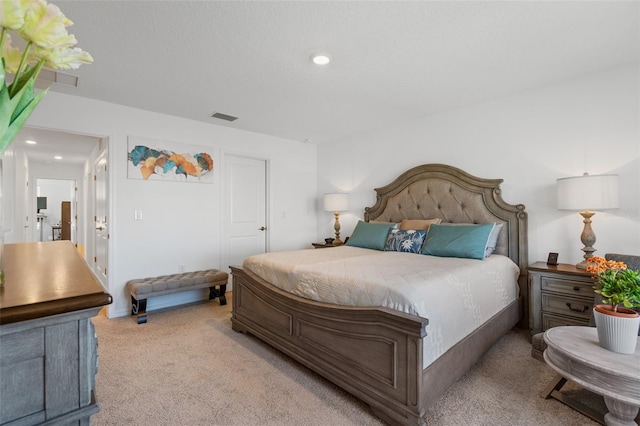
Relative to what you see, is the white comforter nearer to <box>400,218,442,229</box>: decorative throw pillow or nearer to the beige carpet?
the beige carpet

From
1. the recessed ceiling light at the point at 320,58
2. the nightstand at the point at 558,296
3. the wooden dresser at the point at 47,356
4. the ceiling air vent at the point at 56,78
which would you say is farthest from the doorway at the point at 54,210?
the nightstand at the point at 558,296

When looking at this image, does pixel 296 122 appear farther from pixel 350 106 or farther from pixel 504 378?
pixel 504 378

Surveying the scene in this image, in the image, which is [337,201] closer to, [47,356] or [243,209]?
[243,209]

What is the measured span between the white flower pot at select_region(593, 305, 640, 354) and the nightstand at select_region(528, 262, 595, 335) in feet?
3.33

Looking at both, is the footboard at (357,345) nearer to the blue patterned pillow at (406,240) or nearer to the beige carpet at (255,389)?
the beige carpet at (255,389)

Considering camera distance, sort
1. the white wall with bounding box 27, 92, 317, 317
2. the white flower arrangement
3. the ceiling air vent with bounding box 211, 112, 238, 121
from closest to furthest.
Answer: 1. the white flower arrangement
2. the white wall with bounding box 27, 92, 317, 317
3. the ceiling air vent with bounding box 211, 112, 238, 121

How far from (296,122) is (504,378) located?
3.51 metres

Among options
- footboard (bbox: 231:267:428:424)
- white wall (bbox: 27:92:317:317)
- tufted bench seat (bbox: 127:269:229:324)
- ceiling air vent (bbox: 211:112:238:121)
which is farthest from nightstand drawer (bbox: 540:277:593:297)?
ceiling air vent (bbox: 211:112:238:121)

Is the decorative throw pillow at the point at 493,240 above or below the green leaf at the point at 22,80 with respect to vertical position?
below

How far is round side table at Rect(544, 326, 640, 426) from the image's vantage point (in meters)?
1.37

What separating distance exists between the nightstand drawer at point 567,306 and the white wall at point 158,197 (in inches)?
139

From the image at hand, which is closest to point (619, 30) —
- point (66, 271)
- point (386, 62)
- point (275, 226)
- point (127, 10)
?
point (386, 62)

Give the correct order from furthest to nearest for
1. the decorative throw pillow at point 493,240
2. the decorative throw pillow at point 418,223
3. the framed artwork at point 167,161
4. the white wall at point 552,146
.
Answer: the framed artwork at point 167,161 → the decorative throw pillow at point 418,223 → the decorative throw pillow at point 493,240 → the white wall at point 552,146

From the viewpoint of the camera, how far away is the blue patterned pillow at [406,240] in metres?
3.22
